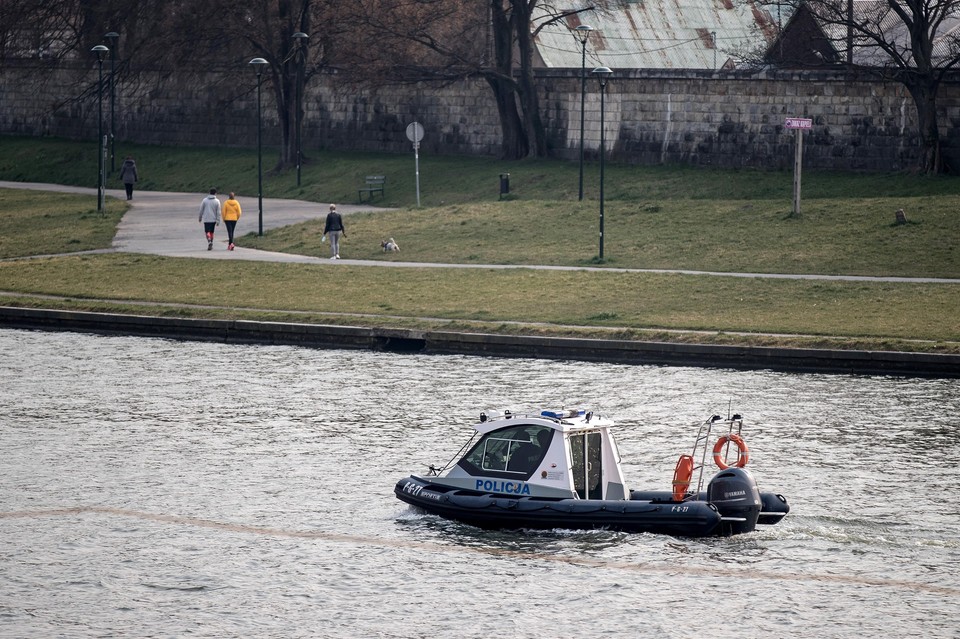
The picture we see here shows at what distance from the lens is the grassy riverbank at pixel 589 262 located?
Answer: 3506 cm

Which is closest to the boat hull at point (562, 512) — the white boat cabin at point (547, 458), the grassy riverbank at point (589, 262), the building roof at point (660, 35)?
the white boat cabin at point (547, 458)

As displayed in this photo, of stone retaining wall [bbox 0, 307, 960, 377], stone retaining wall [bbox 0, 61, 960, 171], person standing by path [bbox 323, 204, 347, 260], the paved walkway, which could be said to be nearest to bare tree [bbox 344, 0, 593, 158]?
stone retaining wall [bbox 0, 61, 960, 171]

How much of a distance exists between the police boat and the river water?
1.07 feet

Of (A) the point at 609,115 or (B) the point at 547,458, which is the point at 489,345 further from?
(A) the point at 609,115

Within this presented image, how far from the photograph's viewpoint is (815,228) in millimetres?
43500

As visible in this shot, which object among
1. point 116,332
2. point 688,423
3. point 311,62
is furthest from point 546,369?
point 311,62

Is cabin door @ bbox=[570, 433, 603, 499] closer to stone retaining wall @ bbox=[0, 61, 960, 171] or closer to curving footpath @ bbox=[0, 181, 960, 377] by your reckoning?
curving footpath @ bbox=[0, 181, 960, 377]

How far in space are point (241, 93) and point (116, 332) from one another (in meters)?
31.5

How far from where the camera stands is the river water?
1811 centimetres

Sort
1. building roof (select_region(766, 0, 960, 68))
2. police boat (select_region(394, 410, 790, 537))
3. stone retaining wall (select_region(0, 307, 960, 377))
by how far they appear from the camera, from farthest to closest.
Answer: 1. building roof (select_region(766, 0, 960, 68))
2. stone retaining wall (select_region(0, 307, 960, 377))
3. police boat (select_region(394, 410, 790, 537))

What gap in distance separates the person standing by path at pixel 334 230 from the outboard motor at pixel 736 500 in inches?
1011

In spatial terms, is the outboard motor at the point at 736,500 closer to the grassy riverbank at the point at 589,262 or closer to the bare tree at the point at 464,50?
the grassy riverbank at the point at 589,262

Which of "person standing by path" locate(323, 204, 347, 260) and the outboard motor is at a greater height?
"person standing by path" locate(323, 204, 347, 260)

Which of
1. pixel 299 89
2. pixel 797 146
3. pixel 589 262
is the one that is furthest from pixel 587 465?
pixel 299 89
